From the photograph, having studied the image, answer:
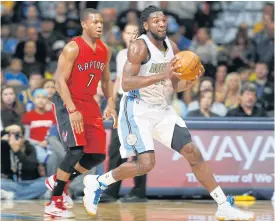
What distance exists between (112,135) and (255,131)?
2.07 m

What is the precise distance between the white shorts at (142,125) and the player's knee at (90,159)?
36.8 inches

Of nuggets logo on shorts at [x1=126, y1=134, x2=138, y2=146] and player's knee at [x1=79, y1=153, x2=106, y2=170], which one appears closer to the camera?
nuggets logo on shorts at [x1=126, y1=134, x2=138, y2=146]

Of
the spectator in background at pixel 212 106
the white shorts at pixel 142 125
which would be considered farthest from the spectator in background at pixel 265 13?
the white shorts at pixel 142 125

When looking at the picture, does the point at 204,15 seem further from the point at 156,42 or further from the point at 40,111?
the point at 156,42

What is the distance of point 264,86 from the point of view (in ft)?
49.1

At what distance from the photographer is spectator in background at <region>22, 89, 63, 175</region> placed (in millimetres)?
12195

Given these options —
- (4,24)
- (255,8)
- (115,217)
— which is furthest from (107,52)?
(255,8)

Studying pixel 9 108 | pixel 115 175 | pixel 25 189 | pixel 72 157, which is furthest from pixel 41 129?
pixel 115 175

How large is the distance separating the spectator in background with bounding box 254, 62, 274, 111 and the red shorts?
498cm

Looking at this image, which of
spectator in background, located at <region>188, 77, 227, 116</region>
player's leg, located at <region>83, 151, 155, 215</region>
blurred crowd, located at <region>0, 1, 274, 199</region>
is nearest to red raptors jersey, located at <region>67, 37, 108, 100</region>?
player's leg, located at <region>83, 151, 155, 215</region>

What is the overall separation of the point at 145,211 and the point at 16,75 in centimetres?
537

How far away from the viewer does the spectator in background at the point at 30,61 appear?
15.3 m

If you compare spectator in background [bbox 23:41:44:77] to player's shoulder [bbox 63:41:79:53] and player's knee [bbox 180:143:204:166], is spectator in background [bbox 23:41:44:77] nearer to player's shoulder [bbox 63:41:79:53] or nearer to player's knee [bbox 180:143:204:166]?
player's shoulder [bbox 63:41:79:53]

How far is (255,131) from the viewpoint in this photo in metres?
12.4
